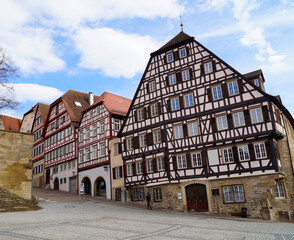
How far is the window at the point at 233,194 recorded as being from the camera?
22.7 m

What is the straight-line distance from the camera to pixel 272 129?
854 inches

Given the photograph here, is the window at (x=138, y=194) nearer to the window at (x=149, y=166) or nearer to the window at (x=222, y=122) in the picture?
the window at (x=149, y=166)

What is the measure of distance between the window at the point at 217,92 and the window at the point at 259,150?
515 centimetres

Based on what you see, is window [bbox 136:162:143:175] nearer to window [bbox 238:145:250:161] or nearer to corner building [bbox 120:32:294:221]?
corner building [bbox 120:32:294:221]

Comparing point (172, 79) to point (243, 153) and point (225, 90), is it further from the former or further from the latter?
point (243, 153)

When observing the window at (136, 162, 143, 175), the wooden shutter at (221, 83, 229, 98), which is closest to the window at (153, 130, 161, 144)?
the window at (136, 162, 143, 175)

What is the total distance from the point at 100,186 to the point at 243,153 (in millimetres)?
18477

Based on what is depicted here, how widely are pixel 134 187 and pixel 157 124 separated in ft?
22.1

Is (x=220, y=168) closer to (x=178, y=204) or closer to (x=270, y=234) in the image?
(x=178, y=204)

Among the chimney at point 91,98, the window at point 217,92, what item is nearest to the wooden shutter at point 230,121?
the window at point 217,92

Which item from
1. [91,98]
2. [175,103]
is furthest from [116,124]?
[91,98]

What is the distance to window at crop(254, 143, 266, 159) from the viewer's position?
22031mm

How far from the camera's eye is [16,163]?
24906mm

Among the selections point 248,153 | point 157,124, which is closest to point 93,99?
point 157,124
